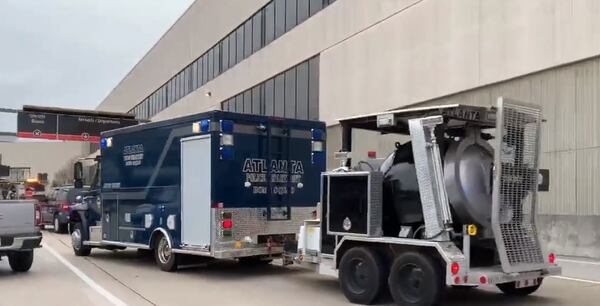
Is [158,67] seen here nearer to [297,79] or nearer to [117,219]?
[297,79]

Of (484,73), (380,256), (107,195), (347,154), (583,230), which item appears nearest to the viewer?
(380,256)

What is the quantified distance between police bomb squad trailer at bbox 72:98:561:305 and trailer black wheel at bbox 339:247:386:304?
16mm

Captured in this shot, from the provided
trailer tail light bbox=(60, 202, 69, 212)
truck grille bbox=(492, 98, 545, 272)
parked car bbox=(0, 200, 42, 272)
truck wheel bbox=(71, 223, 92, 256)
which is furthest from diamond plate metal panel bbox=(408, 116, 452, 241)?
trailer tail light bbox=(60, 202, 69, 212)

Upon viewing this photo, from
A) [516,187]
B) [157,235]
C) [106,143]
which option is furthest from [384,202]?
[106,143]

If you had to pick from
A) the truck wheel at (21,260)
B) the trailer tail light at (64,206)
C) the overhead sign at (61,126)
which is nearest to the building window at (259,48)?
the overhead sign at (61,126)

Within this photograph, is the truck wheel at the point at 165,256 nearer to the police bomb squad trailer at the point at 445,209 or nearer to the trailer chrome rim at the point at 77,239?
the trailer chrome rim at the point at 77,239

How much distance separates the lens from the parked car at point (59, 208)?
24689 millimetres

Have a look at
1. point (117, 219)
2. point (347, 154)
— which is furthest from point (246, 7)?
point (347, 154)

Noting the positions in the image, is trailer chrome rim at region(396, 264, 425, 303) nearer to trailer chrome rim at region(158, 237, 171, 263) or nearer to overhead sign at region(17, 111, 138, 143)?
trailer chrome rim at region(158, 237, 171, 263)

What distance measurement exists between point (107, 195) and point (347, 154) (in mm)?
7558

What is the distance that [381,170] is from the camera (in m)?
9.55

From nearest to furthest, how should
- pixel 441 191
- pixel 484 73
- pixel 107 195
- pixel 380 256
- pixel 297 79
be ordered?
pixel 441 191 < pixel 380 256 < pixel 107 195 < pixel 484 73 < pixel 297 79

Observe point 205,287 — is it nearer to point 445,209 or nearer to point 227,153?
point 227,153

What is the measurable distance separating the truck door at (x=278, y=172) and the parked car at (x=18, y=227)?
15.2 ft
